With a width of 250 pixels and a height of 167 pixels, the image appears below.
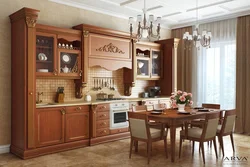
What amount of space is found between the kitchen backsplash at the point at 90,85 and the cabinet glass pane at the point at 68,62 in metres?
0.35

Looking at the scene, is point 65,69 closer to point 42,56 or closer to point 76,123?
point 42,56

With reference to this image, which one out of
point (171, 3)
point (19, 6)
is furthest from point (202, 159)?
point (19, 6)

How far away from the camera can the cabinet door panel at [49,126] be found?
173 inches

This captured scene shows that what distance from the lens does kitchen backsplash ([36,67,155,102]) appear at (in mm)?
5004

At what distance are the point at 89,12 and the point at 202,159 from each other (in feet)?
12.7

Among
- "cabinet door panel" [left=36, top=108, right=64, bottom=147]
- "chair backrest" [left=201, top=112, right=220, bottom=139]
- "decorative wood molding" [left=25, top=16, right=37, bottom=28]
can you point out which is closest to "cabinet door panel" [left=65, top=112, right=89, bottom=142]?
"cabinet door panel" [left=36, top=108, right=64, bottom=147]

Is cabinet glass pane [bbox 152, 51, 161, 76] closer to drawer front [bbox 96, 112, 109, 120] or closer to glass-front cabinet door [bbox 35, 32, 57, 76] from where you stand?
drawer front [bbox 96, 112, 109, 120]

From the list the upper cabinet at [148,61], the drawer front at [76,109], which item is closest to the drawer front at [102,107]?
the drawer front at [76,109]

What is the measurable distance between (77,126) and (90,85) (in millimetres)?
1166

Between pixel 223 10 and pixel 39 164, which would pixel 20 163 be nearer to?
pixel 39 164

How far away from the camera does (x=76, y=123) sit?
489cm

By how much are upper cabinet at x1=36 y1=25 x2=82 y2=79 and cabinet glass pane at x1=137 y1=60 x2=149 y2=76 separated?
72.2 inches

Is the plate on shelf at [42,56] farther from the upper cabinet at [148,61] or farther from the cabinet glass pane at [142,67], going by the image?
the cabinet glass pane at [142,67]

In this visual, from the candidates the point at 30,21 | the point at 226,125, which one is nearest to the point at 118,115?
the point at 226,125
